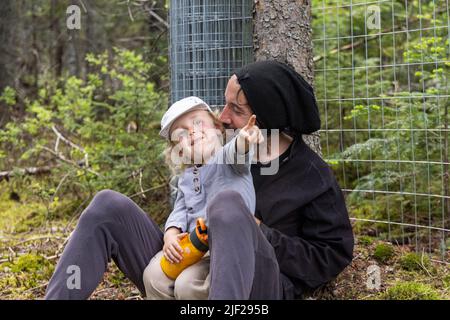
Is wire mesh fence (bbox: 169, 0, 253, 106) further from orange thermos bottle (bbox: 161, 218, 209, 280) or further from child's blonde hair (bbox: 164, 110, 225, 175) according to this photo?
orange thermos bottle (bbox: 161, 218, 209, 280)

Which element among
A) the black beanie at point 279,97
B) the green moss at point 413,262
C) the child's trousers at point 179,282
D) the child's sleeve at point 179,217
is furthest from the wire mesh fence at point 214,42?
the green moss at point 413,262

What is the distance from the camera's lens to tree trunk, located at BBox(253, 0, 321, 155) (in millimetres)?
3342

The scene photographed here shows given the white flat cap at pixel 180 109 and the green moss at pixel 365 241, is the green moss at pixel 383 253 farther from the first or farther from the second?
the white flat cap at pixel 180 109

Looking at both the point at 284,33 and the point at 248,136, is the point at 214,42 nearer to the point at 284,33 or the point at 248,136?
the point at 284,33

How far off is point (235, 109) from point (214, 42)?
0.89 m

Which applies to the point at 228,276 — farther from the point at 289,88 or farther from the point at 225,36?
the point at 225,36

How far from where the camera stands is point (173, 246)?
2.62 meters

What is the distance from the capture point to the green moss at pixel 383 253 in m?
3.83

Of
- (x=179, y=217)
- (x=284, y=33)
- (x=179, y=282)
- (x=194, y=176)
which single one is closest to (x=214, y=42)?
(x=284, y=33)

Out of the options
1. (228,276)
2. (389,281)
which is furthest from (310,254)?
(389,281)

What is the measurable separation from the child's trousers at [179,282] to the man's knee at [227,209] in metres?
0.32

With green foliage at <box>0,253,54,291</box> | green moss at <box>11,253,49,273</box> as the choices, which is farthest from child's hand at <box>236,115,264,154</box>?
green moss at <box>11,253,49,273</box>

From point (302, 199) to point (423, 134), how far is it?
1997mm

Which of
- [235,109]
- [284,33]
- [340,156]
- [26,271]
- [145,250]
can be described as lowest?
[26,271]
